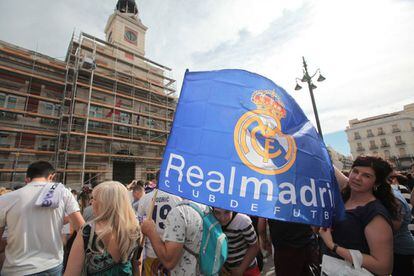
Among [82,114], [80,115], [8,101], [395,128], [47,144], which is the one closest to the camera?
[8,101]

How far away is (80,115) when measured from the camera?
16359 mm

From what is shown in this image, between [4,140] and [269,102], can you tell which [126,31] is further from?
[269,102]

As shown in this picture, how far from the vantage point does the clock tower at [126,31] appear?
78.3 feet

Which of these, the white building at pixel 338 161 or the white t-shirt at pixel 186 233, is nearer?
the white t-shirt at pixel 186 233

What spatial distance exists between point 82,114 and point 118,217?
18.4m

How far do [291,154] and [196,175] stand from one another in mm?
637

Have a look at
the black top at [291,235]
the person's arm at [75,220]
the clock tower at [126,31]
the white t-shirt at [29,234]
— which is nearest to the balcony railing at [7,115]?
the clock tower at [126,31]

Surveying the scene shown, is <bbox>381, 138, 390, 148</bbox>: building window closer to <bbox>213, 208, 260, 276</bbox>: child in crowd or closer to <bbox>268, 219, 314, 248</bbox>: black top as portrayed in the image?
<bbox>268, 219, 314, 248</bbox>: black top

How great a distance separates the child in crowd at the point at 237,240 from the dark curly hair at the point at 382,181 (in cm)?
102

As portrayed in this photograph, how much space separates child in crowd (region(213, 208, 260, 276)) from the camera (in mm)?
1864

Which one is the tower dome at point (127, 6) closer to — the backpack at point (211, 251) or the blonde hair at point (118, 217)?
the blonde hair at point (118, 217)

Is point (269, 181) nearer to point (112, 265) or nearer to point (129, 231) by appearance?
point (129, 231)

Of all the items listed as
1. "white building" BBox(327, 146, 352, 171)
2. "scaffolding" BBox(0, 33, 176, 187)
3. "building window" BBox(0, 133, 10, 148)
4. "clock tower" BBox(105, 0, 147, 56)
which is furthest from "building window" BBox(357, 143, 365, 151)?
"building window" BBox(0, 133, 10, 148)

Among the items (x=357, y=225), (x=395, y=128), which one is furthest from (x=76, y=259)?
(x=395, y=128)
